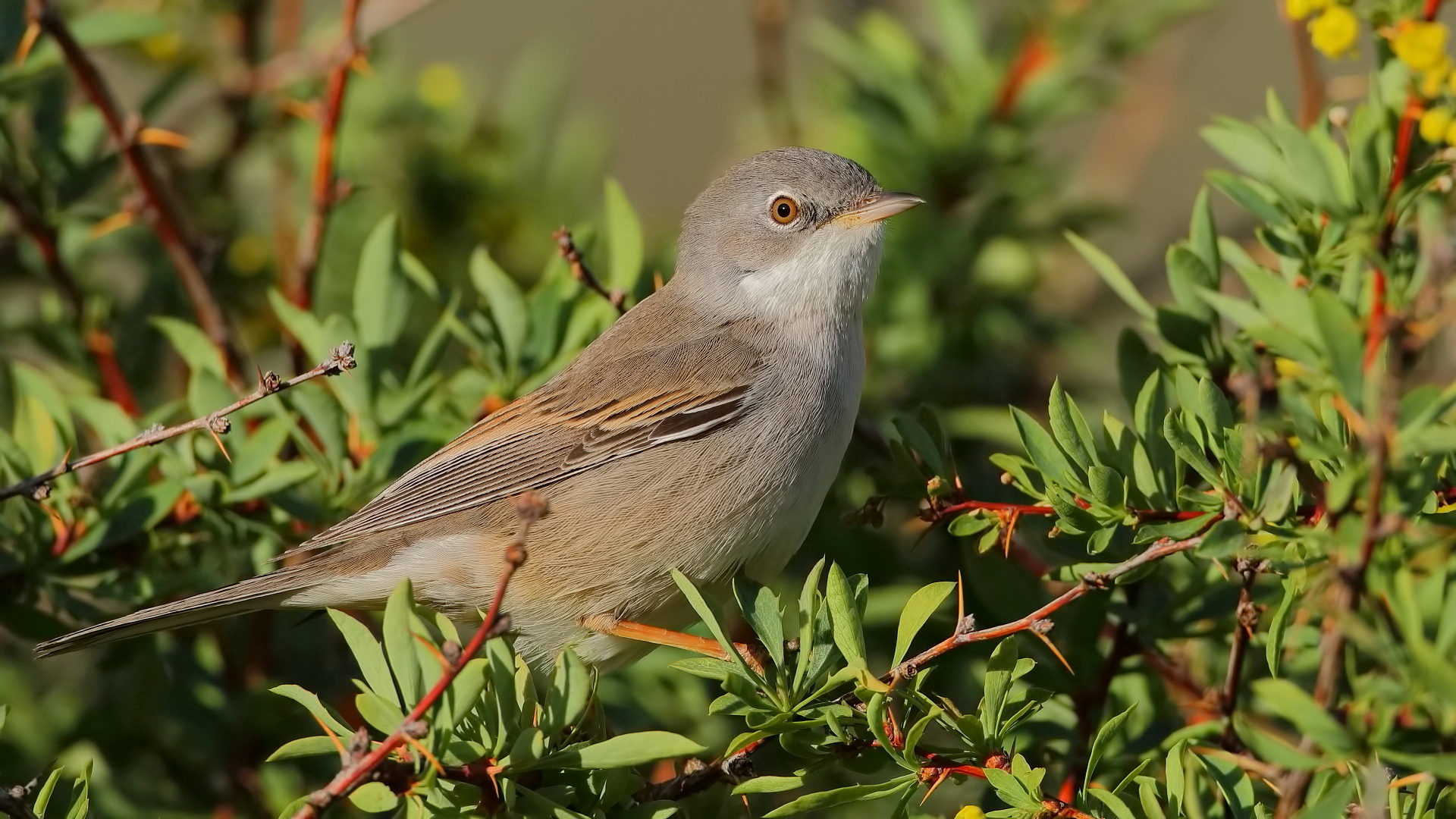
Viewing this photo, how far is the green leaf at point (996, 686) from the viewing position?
2.45 m

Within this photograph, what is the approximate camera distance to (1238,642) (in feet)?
8.80

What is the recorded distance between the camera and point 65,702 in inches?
151

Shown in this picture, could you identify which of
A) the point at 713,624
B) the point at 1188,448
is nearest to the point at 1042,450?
the point at 1188,448

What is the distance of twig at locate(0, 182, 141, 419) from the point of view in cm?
395

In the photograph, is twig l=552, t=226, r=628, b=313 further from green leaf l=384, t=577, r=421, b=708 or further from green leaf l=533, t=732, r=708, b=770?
green leaf l=533, t=732, r=708, b=770

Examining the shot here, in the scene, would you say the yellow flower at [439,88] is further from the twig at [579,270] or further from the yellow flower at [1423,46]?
the yellow flower at [1423,46]

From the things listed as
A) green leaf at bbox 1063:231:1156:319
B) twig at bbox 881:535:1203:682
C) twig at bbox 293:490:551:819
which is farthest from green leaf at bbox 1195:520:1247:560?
twig at bbox 293:490:551:819

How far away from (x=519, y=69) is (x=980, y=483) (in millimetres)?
2748

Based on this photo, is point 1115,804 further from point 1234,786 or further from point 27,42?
point 27,42

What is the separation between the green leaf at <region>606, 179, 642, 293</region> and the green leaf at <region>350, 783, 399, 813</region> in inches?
74.9

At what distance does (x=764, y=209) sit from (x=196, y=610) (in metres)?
2.16

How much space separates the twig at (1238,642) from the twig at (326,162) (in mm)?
2719

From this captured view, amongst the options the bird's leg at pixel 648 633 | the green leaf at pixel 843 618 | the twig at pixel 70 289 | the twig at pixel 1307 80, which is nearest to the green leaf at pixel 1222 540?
the green leaf at pixel 843 618

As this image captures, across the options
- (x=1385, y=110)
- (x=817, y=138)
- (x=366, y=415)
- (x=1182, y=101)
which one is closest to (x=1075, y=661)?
(x=1385, y=110)
